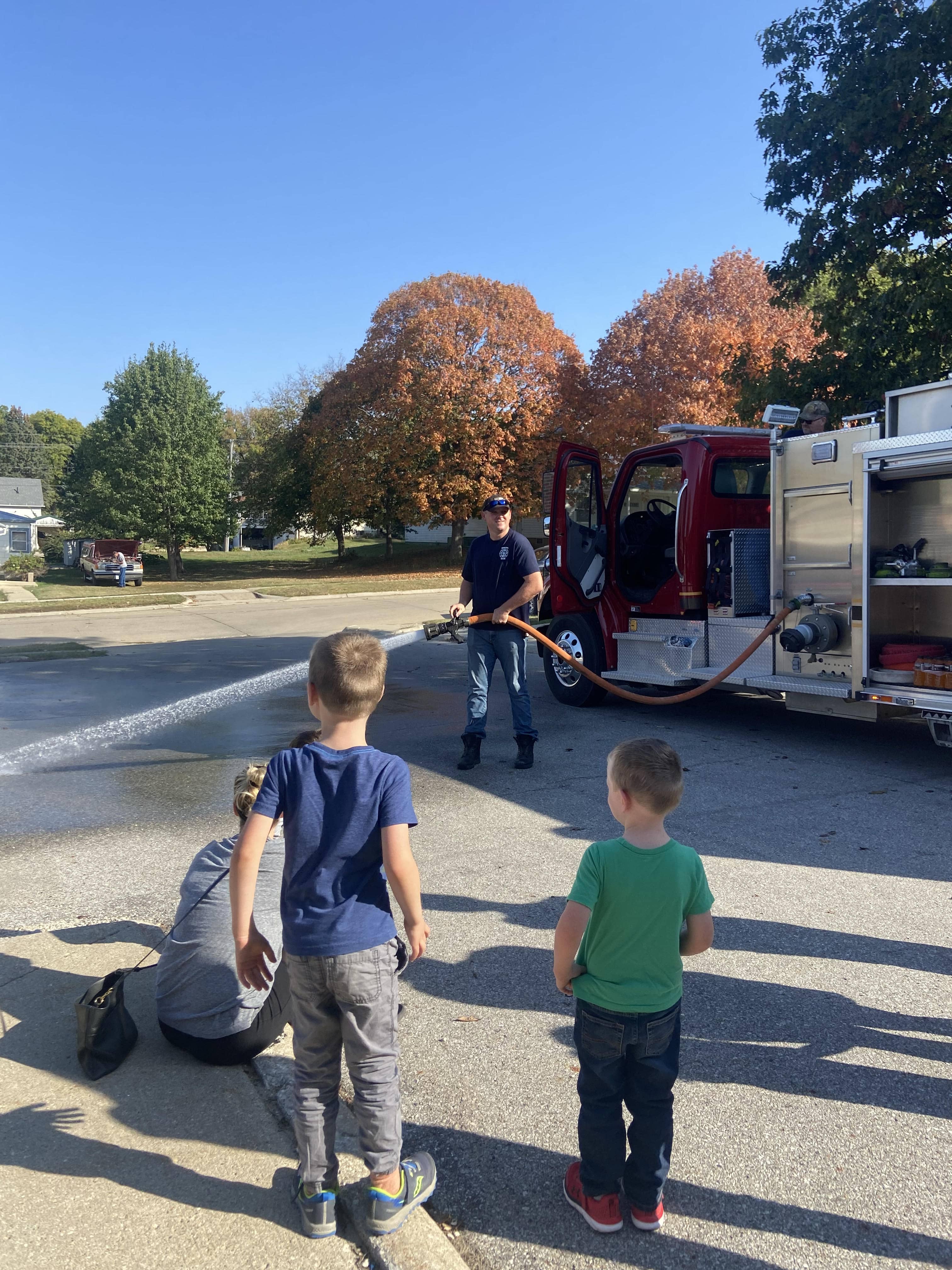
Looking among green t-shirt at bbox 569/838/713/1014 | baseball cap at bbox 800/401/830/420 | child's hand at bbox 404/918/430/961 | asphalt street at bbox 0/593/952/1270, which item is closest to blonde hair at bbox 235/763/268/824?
child's hand at bbox 404/918/430/961

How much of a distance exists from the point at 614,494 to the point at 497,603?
3.03m

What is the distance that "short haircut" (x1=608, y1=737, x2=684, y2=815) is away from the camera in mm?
2320

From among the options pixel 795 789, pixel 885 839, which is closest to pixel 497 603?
pixel 795 789

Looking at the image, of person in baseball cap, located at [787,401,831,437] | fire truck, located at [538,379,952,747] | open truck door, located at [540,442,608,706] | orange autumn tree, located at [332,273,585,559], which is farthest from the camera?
orange autumn tree, located at [332,273,585,559]

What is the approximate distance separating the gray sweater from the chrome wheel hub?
7008 mm

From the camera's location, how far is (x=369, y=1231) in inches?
93.9

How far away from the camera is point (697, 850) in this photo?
5.45 metres

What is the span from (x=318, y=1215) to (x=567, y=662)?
784cm

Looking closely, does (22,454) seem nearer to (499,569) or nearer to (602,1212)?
(499,569)

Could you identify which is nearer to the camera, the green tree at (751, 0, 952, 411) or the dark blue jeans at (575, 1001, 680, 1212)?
the dark blue jeans at (575, 1001, 680, 1212)

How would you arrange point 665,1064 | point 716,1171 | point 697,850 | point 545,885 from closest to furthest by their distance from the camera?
point 665,1064 < point 716,1171 < point 545,885 < point 697,850

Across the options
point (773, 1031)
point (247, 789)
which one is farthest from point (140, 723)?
point (773, 1031)

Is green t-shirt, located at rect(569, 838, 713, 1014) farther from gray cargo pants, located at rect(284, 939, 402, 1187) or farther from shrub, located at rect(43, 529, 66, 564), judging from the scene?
shrub, located at rect(43, 529, 66, 564)

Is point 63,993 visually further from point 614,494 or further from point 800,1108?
point 614,494
